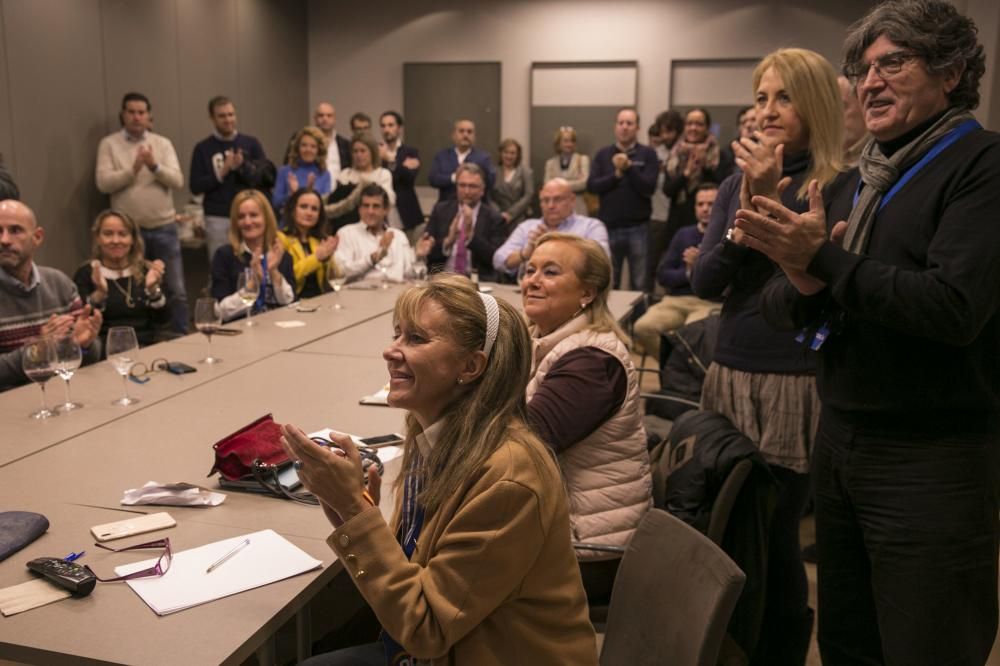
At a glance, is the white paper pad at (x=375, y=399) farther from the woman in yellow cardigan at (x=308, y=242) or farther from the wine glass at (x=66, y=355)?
the woman in yellow cardigan at (x=308, y=242)

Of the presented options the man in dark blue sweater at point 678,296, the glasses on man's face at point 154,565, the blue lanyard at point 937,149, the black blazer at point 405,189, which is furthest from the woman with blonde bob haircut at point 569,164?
the glasses on man's face at point 154,565

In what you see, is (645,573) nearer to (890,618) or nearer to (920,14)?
(890,618)

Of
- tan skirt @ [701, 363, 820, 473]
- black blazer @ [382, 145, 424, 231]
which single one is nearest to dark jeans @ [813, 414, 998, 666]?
tan skirt @ [701, 363, 820, 473]

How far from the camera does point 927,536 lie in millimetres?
1608

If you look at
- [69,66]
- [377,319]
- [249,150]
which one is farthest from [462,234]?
[69,66]

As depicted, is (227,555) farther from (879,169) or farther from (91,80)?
(91,80)

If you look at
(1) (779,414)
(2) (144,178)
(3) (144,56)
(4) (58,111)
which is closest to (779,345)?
(1) (779,414)

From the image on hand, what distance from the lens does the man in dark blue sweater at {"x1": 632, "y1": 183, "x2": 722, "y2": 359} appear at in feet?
17.1

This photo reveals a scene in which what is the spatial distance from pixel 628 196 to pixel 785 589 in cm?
524

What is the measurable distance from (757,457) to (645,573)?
1.62 feet

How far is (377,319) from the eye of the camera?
4.27 meters

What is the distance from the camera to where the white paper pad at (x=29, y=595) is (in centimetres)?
149

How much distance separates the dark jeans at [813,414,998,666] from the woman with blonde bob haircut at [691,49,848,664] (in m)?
0.51

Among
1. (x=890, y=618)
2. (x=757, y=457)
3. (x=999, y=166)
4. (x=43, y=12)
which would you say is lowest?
(x=890, y=618)
